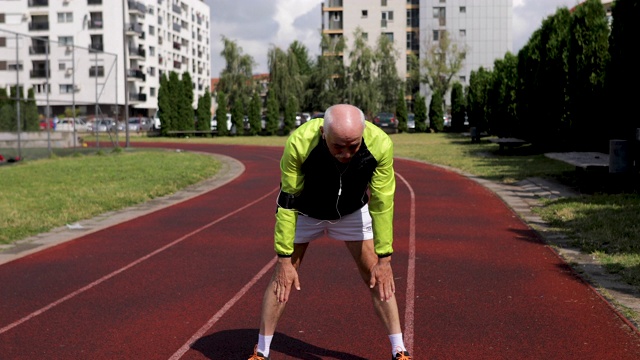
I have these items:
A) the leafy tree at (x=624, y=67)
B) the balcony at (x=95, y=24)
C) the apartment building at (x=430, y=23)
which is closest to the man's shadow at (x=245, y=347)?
the leafy tree at (x=624, y=67)

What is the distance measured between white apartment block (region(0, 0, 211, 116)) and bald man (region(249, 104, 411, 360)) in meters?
20.9

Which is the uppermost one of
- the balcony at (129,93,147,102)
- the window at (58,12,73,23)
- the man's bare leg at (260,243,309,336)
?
the window at (58,12,73,23)

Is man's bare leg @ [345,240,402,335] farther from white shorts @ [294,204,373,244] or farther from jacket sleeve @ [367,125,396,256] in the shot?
jacket sleeve @ [367,125,396,256]

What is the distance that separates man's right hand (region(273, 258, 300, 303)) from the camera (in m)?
4.22

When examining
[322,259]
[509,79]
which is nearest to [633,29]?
[322,259]

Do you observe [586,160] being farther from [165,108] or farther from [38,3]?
[38,3]

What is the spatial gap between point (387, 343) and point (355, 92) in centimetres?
5670

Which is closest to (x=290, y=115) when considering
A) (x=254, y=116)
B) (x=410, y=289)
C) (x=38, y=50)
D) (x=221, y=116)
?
(x=254, y=116)

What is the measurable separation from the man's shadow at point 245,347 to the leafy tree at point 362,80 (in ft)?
181

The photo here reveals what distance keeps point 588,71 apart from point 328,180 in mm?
18669

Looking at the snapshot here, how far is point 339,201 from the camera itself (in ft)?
14.0

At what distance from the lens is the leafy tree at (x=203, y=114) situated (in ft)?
177

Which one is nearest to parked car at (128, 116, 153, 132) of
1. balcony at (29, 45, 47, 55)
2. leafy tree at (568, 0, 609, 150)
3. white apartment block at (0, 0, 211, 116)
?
white apartment block at (0, 0, 211, 116)

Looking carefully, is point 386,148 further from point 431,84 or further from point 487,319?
point 431,84
